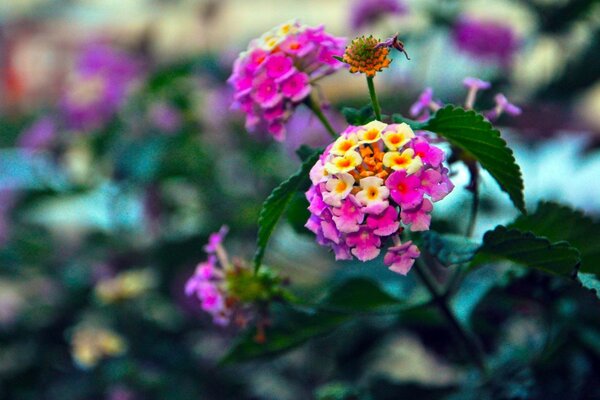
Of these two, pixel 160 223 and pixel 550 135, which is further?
pixel 160 223

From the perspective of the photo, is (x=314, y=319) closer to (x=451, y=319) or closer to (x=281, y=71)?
(x=451, y=319)

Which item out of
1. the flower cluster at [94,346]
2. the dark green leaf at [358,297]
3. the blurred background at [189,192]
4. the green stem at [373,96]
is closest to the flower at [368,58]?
the green stem at [373,96]

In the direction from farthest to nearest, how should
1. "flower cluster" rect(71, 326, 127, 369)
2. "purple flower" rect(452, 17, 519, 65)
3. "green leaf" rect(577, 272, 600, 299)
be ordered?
1. "purple flower" rect(452, 17, 519, 65)
2. "flower cluster" rect(71, 326, 127, 369)
3. "green leaf" rect(577, 272, 600, 299)

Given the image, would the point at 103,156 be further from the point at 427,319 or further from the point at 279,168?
the point at 427,319

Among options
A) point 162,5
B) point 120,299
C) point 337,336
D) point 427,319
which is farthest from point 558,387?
point 162,5

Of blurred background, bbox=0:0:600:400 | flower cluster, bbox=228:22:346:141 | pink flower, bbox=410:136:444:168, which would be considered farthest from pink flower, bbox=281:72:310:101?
blurred background, bbox=0:0:600:400

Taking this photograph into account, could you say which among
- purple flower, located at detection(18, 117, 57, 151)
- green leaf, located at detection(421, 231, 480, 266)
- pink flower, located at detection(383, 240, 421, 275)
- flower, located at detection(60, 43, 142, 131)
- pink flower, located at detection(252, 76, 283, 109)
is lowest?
purple flower, located at detection(18, 117, 57, 151)

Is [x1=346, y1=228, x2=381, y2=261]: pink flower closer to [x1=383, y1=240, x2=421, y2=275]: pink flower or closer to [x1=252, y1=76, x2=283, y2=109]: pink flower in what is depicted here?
[x1=383, y1=240, x2=421, y2=275]: pink flower

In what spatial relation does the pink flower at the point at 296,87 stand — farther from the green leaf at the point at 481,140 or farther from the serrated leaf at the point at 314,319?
the serrated leaf at the point at 314,319
